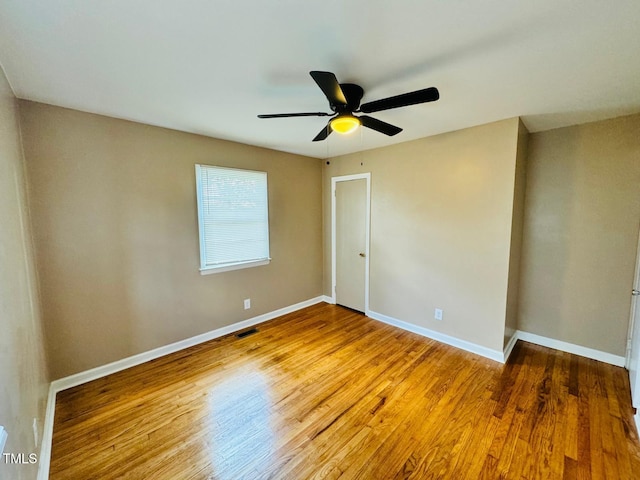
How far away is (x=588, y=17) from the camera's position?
3.94ft

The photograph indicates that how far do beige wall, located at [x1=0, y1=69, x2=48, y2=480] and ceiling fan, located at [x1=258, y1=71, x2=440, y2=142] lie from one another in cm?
151

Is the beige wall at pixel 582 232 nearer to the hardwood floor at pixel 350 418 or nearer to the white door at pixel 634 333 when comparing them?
the white door at pixel 634 333

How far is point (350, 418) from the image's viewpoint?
192cm

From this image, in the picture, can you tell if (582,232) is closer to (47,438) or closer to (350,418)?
(350,418)

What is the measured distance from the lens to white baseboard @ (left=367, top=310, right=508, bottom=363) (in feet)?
8.78

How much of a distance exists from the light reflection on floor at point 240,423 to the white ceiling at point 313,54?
2434 mm

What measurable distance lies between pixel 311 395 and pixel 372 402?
506 millimetres

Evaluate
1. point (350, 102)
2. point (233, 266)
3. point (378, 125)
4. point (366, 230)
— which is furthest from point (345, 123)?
point (233, 266)

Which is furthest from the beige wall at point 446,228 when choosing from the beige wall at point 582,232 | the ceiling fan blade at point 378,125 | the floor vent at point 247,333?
the floor vent at point 247,333

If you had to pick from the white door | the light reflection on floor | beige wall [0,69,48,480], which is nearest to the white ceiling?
beige wall [0,69,48,480]

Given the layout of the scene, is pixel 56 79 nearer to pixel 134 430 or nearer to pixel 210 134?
pixel 210 134

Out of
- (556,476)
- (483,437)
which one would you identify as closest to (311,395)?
(483,437)

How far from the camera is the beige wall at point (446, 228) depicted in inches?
101

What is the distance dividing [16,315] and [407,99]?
244 centimetres
